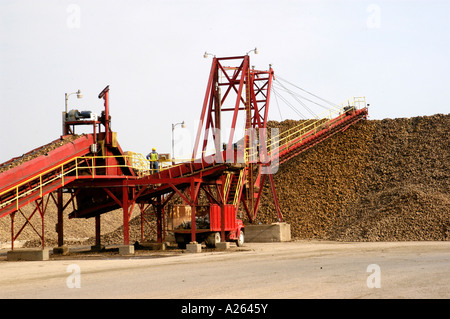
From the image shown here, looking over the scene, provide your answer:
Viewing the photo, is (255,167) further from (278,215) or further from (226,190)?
(226,190)

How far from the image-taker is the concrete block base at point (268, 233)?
133 feet

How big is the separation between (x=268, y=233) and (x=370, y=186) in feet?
33.6

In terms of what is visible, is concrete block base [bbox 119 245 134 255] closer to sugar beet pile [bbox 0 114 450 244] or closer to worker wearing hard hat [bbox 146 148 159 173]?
worker wearing hard hat [bbox 146 148 159 173]

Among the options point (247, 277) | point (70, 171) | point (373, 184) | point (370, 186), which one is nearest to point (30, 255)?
point (70, 171)

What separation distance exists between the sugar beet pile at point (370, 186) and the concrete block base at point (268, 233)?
178 centimetres

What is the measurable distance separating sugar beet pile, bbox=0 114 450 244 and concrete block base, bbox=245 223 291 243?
178cm

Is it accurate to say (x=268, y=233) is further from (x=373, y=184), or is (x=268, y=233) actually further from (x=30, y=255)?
(x=30, y=255)

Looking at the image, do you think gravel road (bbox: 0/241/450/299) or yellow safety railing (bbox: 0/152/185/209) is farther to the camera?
yellow safety railing (bbox: 0/152/185/209)

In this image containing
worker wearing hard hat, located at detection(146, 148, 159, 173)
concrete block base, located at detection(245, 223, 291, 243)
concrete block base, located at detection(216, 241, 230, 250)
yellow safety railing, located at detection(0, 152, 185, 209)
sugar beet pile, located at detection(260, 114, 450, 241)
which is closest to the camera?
yellow safety railing, located at detection(0, 152, 185, 209)

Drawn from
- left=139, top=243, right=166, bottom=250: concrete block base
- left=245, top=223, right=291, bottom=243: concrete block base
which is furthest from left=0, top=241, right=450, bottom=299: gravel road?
left=245, top=223, right=291, bottom=243: concrete block base

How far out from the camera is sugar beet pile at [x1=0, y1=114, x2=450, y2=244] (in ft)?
127

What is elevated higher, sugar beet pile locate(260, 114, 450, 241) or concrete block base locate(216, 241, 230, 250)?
sugar beet pile locate(260, 114, 450, 241)

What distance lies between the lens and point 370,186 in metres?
46.9

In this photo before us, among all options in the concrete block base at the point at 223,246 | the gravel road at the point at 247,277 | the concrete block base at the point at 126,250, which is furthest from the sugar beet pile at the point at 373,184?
the concrete block base at the point at 126,250
